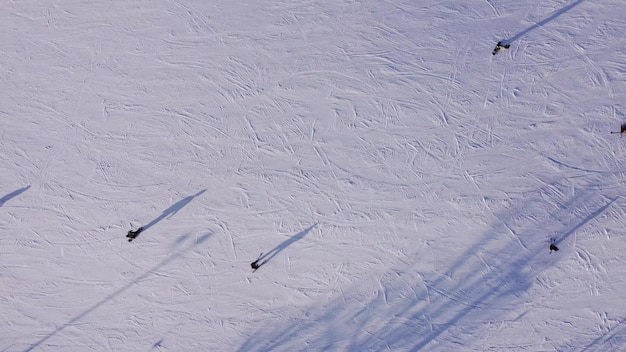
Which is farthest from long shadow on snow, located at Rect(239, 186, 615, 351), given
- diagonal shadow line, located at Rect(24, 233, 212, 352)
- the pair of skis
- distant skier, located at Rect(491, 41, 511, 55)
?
distant skier, located at Rect(491, 41, 511, 55)

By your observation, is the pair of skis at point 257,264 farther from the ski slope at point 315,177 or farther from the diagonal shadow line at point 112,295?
the diagonal shadow line at point 112,295

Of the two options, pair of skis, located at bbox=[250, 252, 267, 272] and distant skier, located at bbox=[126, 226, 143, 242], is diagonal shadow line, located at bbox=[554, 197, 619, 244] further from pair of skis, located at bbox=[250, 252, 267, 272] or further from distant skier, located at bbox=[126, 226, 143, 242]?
distant skier, located at bbox=[126, 226, 143, 242]

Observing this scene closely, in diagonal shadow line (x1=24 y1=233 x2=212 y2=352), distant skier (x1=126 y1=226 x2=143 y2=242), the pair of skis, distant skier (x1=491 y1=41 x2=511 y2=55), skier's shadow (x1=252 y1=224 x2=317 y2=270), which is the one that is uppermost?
distant skier (x1=491 y1=41 x2=511 y2=55)

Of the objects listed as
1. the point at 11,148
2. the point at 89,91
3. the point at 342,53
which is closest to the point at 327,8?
the point at 342,53

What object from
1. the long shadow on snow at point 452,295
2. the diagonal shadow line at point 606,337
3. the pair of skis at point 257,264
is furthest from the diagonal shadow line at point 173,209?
the diagonal shadow line at point 606,337

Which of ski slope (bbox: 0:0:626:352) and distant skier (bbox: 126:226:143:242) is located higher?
ski slope (bbox: 0:0:626:352)

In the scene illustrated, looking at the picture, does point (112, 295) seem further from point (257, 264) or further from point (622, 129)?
point (622, 129)
